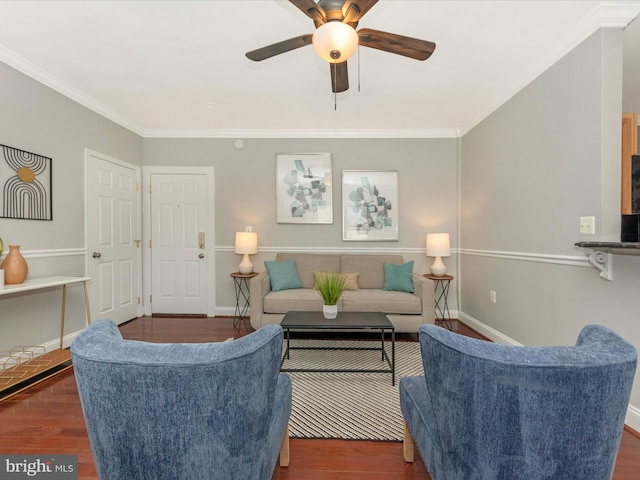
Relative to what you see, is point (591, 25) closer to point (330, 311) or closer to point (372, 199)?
point (372, 199)

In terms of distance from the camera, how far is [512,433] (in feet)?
2.60

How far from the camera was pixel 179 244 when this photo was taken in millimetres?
4137

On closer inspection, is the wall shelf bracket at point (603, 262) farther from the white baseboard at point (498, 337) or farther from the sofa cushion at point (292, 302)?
the sofa cushion at point (292, 302)

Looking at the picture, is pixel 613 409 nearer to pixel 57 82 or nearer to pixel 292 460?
pixel 292 460

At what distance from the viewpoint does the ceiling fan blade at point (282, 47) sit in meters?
1.75

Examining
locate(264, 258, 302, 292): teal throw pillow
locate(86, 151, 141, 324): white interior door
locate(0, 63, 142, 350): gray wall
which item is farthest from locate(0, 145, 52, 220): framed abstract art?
locate(264, 258, 302, 292): teal throw pillow

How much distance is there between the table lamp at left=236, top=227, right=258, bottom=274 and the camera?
12.4 ft

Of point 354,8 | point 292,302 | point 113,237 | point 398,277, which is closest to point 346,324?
point 292,302

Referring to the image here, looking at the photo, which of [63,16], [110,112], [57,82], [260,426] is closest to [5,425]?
[260,426]

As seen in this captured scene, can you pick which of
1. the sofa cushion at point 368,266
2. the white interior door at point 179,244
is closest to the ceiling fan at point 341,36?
the sofa cushion at point 368,266

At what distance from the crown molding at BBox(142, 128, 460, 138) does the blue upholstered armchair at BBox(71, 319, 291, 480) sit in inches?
144

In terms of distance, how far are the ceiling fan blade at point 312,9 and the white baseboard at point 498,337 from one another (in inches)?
113

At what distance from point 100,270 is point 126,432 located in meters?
3.26

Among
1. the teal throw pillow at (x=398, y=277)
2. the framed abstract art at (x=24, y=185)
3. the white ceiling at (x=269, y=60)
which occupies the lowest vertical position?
the teal throw pillow at (x=398, y=277)
